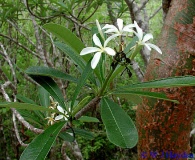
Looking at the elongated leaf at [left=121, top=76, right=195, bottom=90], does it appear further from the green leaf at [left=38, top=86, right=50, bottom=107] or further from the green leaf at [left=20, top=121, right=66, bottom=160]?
the green leaf at [left=38, top=86, right=50, bottom=107]

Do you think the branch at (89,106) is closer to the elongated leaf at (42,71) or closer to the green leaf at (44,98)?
the elongated leaf at (42,71)

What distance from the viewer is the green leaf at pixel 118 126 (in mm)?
538

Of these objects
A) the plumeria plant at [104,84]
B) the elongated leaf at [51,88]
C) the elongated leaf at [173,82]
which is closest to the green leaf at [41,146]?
the plumeria plant at [104,84]

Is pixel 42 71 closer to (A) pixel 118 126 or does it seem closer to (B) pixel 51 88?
(B) pixel 51 88

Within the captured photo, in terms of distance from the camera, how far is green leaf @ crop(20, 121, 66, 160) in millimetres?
570

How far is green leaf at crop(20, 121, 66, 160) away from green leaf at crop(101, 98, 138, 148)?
13 centimetres

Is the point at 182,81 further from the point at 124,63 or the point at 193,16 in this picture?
the point at 193,16

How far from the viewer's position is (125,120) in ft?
2.02

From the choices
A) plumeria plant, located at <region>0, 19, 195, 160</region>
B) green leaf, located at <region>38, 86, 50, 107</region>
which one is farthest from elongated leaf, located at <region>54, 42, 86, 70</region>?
green leaf, located at <region>38, 86, 50, 107</region>

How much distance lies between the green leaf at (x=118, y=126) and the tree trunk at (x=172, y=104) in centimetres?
16

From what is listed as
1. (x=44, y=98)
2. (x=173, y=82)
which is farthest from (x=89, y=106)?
(x=44, y=98)

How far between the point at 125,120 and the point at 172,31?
33 centimetres

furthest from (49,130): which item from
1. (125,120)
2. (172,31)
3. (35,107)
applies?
(172,31)

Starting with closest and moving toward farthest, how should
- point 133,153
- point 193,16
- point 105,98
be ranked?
1. point 105,98
2. point 193,16
3. point 133,153
